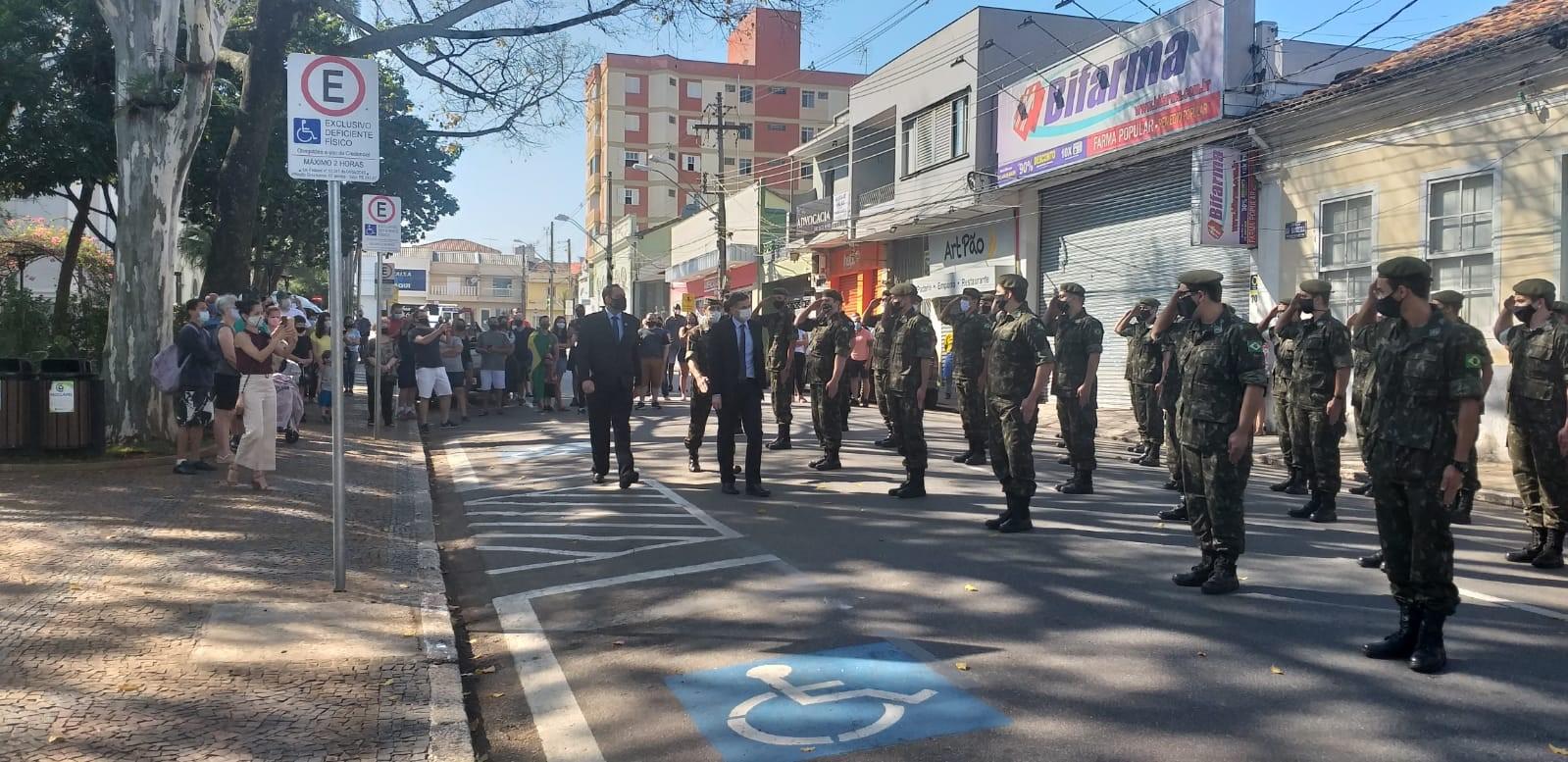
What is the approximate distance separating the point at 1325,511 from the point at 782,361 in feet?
21.8

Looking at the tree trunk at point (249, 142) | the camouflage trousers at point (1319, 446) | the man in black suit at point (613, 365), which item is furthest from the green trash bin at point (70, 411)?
the camouflage trousers at point (1319, 446)

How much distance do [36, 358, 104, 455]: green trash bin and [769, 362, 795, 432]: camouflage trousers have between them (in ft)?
23.2

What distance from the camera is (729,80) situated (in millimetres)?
75938

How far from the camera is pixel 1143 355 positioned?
12203 mm

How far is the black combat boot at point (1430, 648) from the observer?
4.97 metres

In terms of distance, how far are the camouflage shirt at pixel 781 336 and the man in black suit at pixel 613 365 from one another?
2.73 meters

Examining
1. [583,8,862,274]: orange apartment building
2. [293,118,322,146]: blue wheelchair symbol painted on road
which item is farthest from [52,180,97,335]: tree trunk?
[583,8,862,274]: orange apartment building

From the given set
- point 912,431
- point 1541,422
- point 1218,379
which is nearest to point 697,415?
point 912,431

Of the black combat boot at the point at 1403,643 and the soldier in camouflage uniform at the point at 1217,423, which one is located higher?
the soldier in camouflage uniform at the point at 1217,423

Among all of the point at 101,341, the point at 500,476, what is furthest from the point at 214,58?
A: the point at 500,476

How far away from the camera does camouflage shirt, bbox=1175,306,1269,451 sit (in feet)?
20.8

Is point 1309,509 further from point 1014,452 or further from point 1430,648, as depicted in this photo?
point 1430,648

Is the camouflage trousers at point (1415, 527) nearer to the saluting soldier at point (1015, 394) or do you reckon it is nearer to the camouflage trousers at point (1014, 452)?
the saluting soldier at point (1015, 394)

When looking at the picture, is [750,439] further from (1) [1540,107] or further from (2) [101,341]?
(1) [1540,107]
